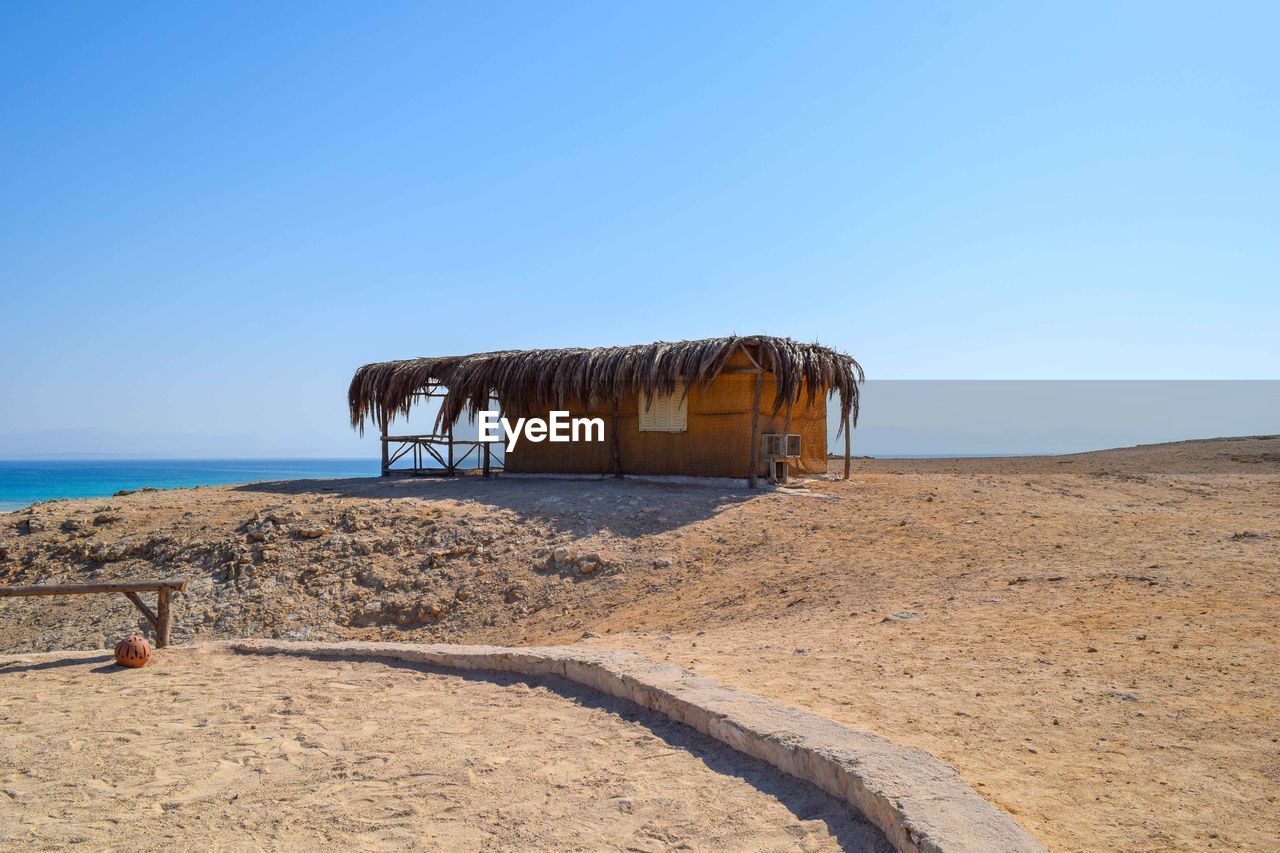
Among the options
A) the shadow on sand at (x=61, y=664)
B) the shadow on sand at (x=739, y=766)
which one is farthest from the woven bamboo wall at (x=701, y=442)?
the shadow on sand at (x=61, y=664)

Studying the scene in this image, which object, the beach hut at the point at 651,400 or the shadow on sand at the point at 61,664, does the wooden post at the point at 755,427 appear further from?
the shadow on sand at the point at 61,664

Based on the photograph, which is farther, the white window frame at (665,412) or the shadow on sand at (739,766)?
the white window frame at (665,412)

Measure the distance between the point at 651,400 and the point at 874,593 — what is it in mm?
7377

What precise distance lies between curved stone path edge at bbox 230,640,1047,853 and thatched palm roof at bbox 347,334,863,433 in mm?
8092

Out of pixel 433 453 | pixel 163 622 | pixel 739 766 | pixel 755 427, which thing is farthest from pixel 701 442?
pixel 739 766

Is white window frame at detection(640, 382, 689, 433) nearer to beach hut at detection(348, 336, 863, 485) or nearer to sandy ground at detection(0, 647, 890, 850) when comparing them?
beach hut at detection(348, 336, 863, 485)

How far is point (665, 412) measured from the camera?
47.7 ft

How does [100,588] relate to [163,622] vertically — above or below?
above

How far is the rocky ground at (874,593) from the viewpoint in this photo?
378cm

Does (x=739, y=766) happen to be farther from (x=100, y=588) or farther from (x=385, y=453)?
(x=385, y=453)

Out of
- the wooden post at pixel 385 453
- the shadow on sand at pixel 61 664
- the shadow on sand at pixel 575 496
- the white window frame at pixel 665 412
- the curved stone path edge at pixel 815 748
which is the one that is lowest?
the shadow on sand at pixel 61 664

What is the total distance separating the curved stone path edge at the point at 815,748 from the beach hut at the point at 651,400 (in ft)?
26.8

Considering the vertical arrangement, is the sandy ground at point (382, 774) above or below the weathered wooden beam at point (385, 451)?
below

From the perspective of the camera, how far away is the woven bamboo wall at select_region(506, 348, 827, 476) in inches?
548
